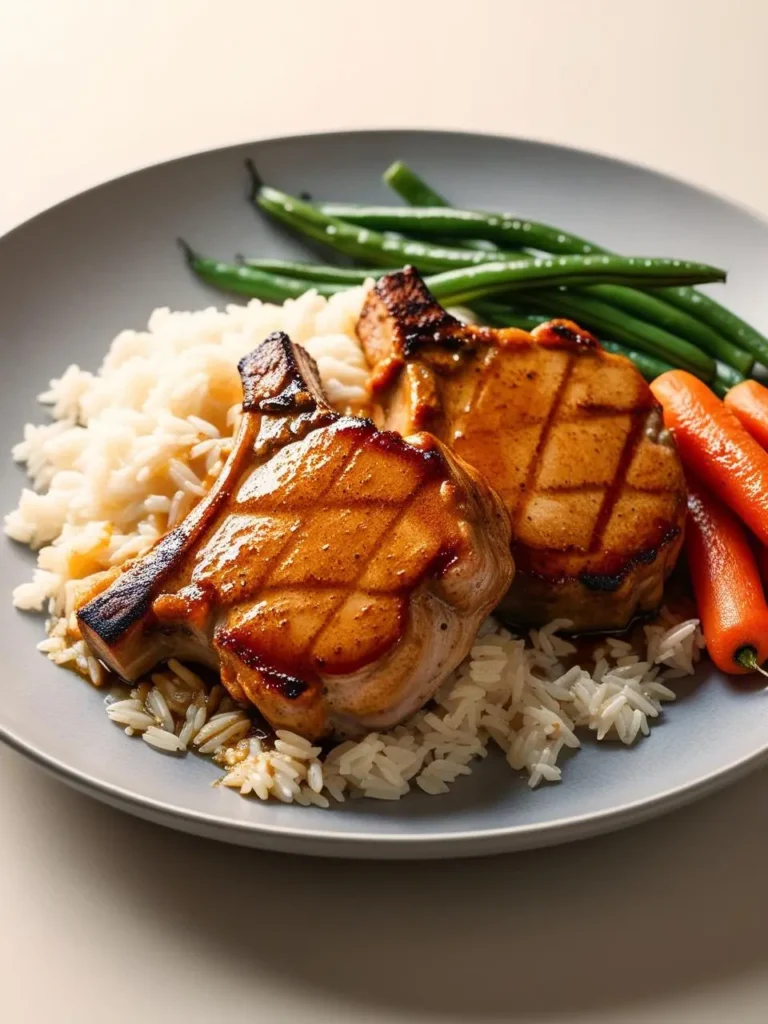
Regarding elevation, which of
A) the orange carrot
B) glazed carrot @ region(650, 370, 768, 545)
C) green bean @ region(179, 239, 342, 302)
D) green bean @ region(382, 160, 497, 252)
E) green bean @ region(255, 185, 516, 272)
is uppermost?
green bean @ region(382, 160, 497, 252)

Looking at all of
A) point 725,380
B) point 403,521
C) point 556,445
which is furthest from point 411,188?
point 403,521

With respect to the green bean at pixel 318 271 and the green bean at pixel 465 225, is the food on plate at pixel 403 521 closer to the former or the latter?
the green bean at pixel 465 225

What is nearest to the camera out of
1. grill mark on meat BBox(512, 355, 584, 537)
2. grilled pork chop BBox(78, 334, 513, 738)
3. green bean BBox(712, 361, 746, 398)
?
grilled pork chop BBox(78, 334, 513, 738)

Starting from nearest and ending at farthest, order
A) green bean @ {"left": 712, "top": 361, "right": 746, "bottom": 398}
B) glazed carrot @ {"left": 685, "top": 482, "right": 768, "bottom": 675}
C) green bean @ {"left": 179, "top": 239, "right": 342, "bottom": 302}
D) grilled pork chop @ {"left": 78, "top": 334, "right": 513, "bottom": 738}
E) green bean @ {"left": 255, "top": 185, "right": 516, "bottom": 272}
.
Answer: grilled pork chop @ {"left": 78, "top": 334, "right": 513, "bottom": 738}, glazed carrot @ {"left": 685, "top": 482, "right": 768, "bottom": 675}, green bean @ {"left": 712, "top": 361, "right": 746, "bottom": 398}, green bean @ {"left": 255, "top": 185, "right": 516, "bottom": 272}, green bean @ {"left": 179, "top": 239, "right": 342, "bottom": 302}

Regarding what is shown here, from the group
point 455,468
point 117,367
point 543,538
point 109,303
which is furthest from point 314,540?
point 109,303

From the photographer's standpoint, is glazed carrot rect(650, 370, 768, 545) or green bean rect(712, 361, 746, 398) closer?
glazed carrot rect(650, 370, 768, 545)

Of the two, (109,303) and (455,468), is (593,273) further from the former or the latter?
(109,303)

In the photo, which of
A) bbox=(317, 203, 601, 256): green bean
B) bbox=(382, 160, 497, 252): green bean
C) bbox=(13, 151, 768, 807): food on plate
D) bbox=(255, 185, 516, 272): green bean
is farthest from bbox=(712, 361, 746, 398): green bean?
bbox=(382, 160, 497, 252): green bean

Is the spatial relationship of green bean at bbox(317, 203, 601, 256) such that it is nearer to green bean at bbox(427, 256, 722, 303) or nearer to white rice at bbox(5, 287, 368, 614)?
green bean at bbox(427, 256, 722, 303)
